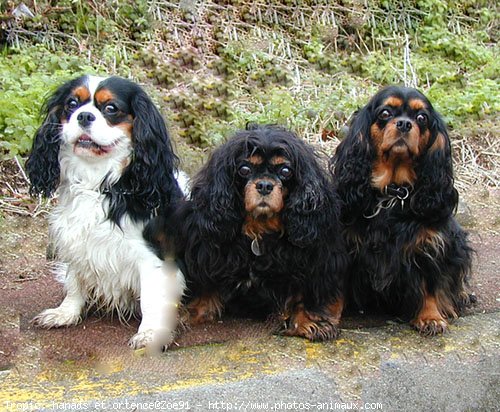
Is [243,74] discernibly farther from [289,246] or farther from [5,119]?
[289,246]

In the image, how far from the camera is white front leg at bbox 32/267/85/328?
4453 mm

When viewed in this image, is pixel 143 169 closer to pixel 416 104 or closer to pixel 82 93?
pixel 82 93

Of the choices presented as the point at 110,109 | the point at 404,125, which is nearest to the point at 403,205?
the point at 404,125

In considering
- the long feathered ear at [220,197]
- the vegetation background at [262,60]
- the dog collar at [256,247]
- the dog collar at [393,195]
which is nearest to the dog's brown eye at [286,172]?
the long feathered ear at [220,197]

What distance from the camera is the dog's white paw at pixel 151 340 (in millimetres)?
4160

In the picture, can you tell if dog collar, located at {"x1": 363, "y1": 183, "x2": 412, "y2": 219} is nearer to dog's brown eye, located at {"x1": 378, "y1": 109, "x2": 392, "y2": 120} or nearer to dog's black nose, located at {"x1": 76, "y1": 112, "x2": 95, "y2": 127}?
dog's brown eye, located at {"x1": 378, "y1": 109, "x2": 392, "y2": 120}

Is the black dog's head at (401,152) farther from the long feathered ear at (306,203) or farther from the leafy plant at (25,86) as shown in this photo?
the leafy plant at (25,86)

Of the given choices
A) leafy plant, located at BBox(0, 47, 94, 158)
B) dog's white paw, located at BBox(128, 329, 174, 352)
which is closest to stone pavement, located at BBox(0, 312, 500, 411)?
dog's white paw, located at BBox(128, 329, 174, 352)

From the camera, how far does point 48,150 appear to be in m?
4.25

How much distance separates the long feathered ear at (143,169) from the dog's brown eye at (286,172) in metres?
0.66

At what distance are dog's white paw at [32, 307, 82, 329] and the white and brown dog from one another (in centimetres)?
27

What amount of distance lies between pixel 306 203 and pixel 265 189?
255mm

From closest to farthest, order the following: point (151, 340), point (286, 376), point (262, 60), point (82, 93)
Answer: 1. point (286, 376)
2. point (82, 93)
3. point (151, 340)
4. point (262, 60)

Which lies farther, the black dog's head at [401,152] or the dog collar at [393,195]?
the dog collar at [393,195]
